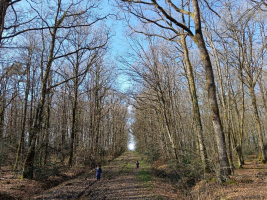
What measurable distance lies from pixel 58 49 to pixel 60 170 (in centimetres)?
833

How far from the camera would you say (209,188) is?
7.09 meters

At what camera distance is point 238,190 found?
20.0ft

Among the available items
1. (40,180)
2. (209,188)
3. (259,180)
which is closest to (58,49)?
(40,180)

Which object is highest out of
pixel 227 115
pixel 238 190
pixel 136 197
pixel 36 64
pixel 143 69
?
pixel 36 64

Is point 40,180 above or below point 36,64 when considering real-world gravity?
below

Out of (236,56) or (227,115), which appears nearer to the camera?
(227,115)

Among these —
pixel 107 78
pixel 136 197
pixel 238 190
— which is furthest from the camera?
pixel 107 78

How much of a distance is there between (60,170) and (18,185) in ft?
13.1

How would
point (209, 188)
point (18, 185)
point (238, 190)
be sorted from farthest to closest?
point (18, 185)
point (209, 188)
point (238, 190)

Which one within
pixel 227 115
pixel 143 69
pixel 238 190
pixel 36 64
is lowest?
pixel 238 190

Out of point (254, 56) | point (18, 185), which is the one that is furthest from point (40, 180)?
point (254, 56)

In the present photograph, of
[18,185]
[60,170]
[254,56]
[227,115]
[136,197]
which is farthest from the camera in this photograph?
[254,56]

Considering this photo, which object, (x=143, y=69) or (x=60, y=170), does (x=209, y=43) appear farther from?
(x=60, y=170)

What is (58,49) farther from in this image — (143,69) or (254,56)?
(254,56)
